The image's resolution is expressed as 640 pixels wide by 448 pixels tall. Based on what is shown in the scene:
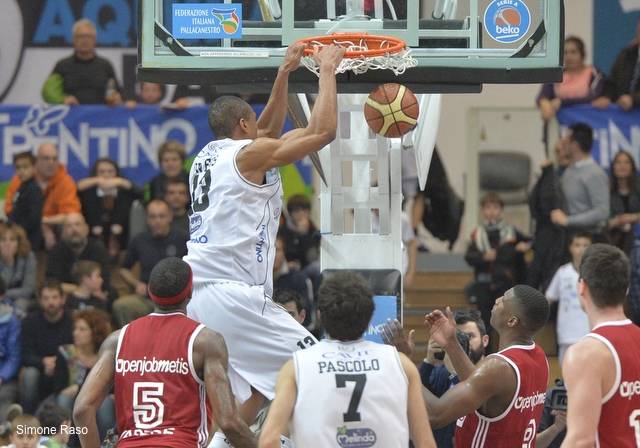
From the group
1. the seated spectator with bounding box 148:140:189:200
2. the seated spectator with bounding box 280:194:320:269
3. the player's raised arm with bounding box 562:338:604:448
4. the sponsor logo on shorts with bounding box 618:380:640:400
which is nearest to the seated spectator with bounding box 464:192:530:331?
the seated spectator with bounding box 280:194:320:269

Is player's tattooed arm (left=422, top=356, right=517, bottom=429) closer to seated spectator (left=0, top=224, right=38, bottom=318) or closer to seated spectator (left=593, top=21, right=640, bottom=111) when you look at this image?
seated spectator (left=0, top=224, right=38, bottom=318)

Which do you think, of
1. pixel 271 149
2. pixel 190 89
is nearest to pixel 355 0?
pixel 271 149

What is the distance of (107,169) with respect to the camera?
14922 mm

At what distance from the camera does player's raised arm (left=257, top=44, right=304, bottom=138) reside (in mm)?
8641

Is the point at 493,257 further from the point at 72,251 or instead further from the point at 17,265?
the point at 17,265

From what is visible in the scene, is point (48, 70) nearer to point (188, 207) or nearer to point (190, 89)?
point (190, 89)

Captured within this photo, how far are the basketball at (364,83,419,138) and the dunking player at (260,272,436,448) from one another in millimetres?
2758

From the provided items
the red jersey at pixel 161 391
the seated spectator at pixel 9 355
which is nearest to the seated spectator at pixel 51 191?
the seated spectator at pixel 9 355

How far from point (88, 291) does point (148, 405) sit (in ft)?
21.1

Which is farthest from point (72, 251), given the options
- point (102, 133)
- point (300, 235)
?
point (300, 235)

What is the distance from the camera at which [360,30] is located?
9688 mm

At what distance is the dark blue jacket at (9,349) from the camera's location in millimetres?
13133

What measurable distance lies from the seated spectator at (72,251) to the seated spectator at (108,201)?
582 mm

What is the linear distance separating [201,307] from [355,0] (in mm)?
2910
